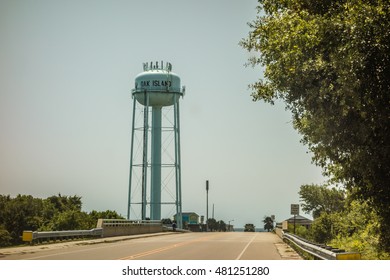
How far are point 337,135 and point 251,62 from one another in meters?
4.37

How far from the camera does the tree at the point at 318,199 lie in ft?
254

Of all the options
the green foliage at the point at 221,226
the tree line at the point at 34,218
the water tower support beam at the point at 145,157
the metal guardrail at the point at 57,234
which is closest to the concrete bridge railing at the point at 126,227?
the metal guardrail at the point at 57,234

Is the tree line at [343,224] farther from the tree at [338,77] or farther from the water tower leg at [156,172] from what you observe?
the water tower leg at [156,172]

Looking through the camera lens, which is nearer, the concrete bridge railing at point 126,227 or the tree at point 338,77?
the tree at point 338,77

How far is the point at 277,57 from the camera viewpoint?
18.4 meters

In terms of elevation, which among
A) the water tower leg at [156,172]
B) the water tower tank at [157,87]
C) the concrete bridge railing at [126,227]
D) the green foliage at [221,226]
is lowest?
the concrete bridge railing at [126,227]

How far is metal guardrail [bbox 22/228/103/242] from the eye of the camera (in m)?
27.9

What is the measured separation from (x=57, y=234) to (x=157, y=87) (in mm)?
37741

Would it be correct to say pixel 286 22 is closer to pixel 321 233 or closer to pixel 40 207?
pixel 321 233

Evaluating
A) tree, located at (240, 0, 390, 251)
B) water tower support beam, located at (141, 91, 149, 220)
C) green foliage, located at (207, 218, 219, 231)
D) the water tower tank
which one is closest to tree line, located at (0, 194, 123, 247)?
water tower support beam, located at (141, 91, 149, 220)

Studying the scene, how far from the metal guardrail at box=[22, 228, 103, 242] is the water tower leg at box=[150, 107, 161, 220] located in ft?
94.5

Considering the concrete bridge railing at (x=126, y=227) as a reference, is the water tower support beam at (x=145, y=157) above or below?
above

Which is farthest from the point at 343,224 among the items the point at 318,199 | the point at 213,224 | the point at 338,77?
the point at 213,224
